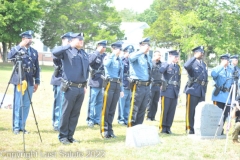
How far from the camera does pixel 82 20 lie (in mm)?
51844

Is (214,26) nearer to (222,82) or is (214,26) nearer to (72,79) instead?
(222,82)

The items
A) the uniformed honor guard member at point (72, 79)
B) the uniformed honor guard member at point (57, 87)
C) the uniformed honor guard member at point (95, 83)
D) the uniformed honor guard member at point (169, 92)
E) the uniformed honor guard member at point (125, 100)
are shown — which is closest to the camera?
the uniformed honor guard member at point (72, 79)

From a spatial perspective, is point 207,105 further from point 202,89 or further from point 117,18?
point 117,18

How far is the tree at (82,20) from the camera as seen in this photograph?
51.9 m

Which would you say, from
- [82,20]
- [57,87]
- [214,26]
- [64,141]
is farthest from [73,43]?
[82,20]

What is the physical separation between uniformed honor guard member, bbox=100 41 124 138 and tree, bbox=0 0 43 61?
3514 cm

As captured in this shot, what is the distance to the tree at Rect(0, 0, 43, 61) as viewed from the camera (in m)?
43.6

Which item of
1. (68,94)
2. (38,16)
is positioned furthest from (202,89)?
(38,16)

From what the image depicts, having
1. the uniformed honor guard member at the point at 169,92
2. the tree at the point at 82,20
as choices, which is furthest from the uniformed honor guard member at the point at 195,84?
the tree at the point at 82,20

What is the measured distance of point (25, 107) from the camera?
9.41 meters

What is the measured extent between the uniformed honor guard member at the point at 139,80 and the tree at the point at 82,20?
136 feet

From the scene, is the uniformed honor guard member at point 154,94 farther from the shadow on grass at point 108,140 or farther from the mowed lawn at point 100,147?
the shadow on grass at point 108,140

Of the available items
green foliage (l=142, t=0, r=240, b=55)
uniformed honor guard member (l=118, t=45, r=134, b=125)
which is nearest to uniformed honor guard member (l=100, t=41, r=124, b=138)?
uniformed honor guard member (l=118, t=45, r=134, b=125)

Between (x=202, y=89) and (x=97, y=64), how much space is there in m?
2.75
